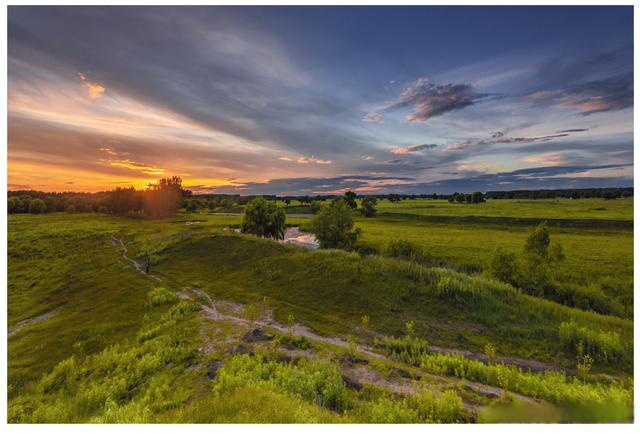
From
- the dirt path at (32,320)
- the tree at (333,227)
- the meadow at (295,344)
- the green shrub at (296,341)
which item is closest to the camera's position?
the meadow at (295,344)

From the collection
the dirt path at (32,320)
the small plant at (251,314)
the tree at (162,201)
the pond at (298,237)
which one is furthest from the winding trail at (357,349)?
the tree at (162,201)

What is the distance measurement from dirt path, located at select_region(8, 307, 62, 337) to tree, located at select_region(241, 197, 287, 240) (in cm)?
3773

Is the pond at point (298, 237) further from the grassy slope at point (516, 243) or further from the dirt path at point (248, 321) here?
the dirt path at point (248, 321)

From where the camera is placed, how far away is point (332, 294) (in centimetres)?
2223

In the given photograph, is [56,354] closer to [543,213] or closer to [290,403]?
[290,403]

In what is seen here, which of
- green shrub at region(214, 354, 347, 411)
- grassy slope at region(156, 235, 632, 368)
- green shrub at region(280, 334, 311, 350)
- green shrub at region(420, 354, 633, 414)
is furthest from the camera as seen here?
grassy slope at region(156, 235, 632, 368)

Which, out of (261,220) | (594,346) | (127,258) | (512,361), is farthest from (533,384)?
(261,220)

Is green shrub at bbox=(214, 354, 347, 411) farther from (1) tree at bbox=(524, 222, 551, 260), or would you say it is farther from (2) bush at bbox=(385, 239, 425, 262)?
(2) bush at bbox=(385, 239, 425, 262)

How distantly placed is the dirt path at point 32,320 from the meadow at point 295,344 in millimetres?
216

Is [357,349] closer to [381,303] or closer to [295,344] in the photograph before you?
[295,344]

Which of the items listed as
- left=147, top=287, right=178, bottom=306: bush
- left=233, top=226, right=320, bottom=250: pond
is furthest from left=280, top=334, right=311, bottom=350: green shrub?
left=233, top=226, right=320, bottom=250: pond

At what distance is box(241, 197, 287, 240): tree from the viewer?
63.6 meters

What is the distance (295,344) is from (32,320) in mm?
25567

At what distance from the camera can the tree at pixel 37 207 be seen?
4766 inches
